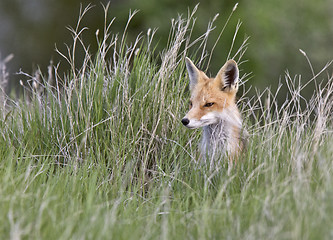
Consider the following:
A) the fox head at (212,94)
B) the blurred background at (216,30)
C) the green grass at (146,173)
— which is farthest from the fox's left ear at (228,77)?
the blurred background at (216,30)

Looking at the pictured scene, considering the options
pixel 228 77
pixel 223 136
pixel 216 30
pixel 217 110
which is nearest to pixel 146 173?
pixel 223 136

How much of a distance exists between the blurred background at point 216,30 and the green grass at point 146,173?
8730 mm

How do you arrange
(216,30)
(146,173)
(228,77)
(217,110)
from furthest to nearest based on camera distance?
(216,30) → (228,77) → (217,110) → (146,173)

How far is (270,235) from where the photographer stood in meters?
3.25

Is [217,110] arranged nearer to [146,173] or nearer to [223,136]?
[223,136]

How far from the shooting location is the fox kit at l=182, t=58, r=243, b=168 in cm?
529

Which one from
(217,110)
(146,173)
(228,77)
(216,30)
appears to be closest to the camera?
(146,173)

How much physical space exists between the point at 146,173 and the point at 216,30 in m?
11.1

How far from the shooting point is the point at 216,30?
15867mm

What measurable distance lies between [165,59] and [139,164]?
116 cm

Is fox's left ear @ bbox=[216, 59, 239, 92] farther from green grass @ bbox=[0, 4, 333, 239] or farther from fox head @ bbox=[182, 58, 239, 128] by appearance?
green grass @ bbox=[0, 4, 333, 239]

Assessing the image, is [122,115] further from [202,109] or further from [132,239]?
[132,239]

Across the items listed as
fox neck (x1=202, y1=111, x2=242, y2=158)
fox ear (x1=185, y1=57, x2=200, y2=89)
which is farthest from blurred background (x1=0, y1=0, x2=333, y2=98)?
fox neck (x1=202, y1=111, x2=242, y2=158)

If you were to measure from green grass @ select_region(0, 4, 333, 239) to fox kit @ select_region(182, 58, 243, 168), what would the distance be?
221mm
